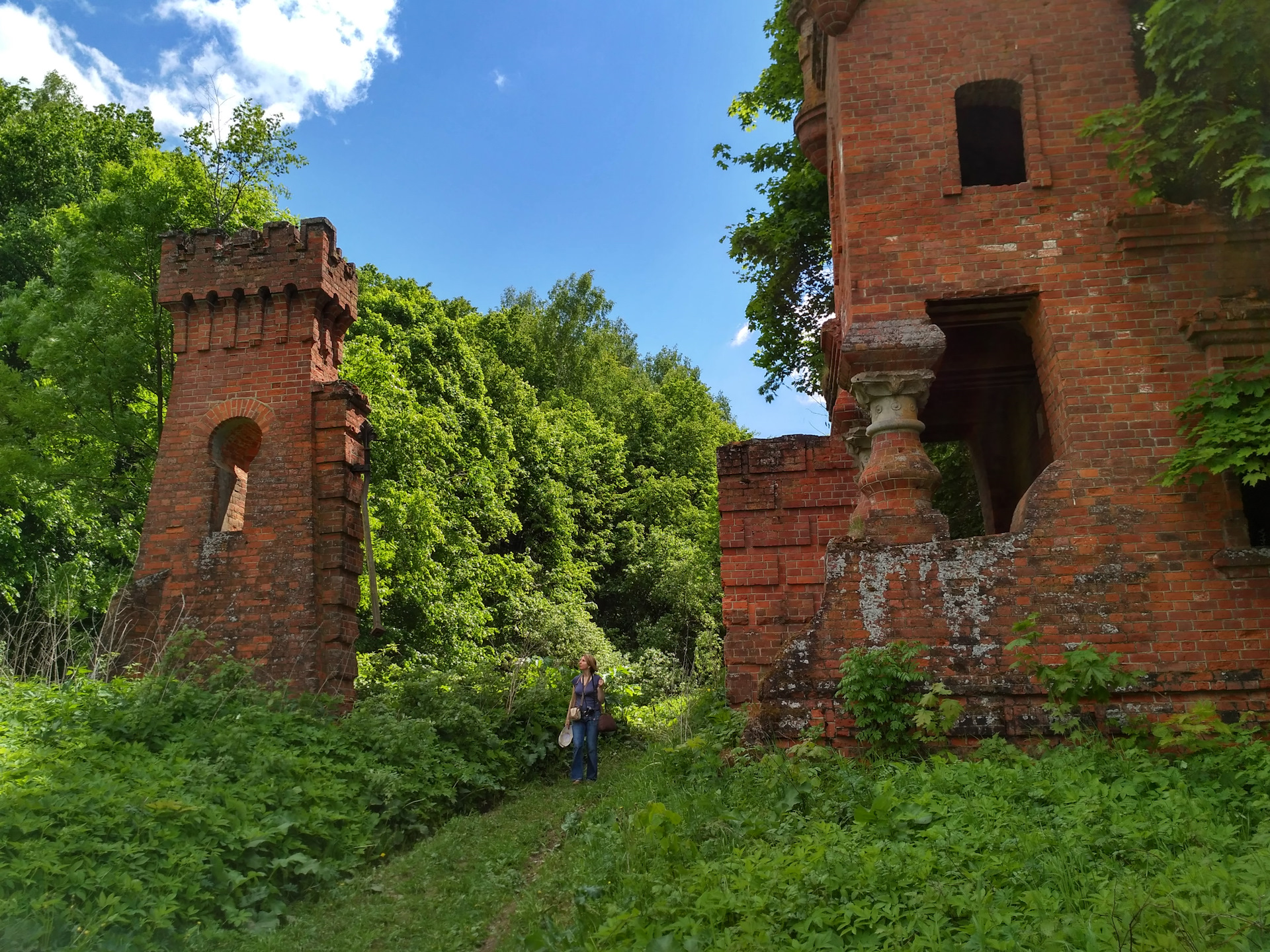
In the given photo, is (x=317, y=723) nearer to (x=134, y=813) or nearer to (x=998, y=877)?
(x=134, y=813)

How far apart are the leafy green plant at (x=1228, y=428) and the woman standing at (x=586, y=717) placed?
6331mm

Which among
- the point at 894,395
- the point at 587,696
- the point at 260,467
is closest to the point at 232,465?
the point at 260,467

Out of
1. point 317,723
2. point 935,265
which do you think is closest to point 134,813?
point 317,723

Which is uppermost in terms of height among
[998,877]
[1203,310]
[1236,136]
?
[1236,136]

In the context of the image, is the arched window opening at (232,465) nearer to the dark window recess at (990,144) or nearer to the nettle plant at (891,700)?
the nettle plant at (891,700)

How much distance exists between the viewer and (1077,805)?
5.48 meters

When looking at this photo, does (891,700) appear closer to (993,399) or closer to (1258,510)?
(1258,510)

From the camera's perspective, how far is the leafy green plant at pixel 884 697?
7.26 meters

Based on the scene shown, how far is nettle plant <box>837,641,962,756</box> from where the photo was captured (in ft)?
23.8

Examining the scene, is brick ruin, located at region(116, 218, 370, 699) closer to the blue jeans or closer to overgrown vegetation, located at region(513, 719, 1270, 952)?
the blue jeans

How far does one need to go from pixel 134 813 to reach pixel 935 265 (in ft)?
24.4

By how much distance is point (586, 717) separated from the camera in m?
11.1

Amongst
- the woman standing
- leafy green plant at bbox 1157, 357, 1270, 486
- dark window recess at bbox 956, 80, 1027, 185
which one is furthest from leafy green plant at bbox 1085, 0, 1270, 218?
the woman standing

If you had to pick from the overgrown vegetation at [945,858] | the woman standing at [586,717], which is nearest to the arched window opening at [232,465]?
the woman standing at [586,717]
